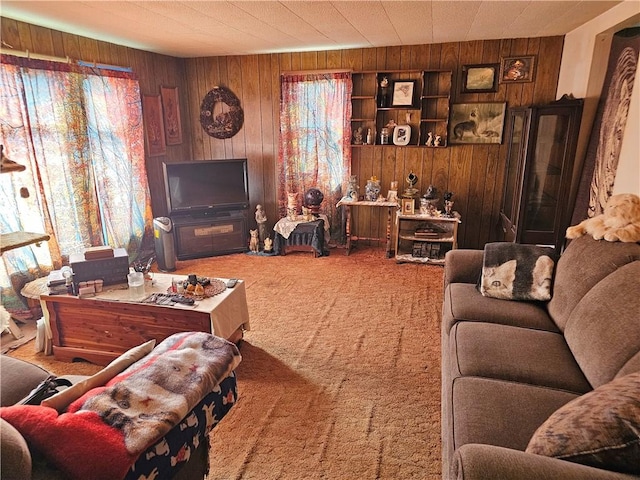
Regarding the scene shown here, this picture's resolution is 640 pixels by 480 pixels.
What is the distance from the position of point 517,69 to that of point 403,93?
1.14m

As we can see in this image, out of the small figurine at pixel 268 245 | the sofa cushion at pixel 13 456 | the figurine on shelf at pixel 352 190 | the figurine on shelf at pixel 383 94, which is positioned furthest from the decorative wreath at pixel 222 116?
the sofa cushion at pixel 13 456

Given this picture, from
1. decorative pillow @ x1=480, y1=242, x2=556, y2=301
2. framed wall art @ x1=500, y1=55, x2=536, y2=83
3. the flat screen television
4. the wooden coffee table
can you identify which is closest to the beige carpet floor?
the wooden coffee table

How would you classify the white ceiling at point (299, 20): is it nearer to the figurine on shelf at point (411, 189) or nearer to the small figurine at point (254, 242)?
the figurine on shelf at point (411, 189)

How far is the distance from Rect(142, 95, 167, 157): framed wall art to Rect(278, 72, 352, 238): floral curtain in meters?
1.40

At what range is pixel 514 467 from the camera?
1.04 meters

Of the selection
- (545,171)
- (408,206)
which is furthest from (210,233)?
(545,171)

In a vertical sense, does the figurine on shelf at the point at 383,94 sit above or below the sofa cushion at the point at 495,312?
above

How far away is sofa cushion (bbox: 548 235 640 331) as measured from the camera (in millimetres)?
1968

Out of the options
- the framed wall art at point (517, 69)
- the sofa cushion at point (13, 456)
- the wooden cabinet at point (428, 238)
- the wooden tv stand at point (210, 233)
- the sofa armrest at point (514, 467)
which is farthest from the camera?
the wooden tv stand at point (210, 233)

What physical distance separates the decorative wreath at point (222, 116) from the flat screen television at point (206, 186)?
0.67m

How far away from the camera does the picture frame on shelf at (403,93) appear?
14.7 ft

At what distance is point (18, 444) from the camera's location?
926mm

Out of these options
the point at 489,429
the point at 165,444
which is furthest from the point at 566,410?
the point at 165,444

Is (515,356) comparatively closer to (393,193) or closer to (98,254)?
(98,254)
